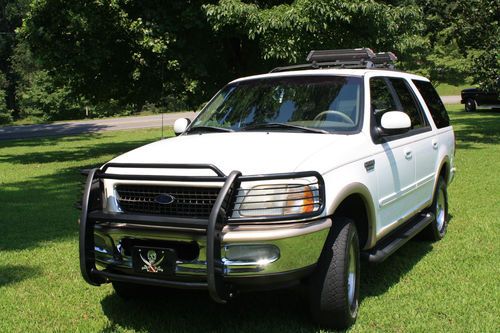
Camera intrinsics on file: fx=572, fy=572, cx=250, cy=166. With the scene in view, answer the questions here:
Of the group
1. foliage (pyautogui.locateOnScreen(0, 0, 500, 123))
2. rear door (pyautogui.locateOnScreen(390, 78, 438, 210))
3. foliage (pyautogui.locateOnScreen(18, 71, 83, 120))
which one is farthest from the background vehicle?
foliage (pyautogui.locateOnScreen(18, 71, 83, 120))

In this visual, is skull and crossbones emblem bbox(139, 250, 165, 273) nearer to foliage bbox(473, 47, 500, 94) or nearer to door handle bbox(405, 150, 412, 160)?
door handle bbox(405, 150, 412, 160)

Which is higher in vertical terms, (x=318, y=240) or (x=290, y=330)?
(x=318, y=240)

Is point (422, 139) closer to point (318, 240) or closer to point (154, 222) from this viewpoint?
point (318, 240)

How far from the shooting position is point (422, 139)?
18.6 feet

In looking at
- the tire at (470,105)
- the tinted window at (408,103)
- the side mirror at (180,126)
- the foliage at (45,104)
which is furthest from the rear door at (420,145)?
the foliage at (45,104)

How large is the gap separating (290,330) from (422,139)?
8.66 feet

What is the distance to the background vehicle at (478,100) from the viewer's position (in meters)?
28.3

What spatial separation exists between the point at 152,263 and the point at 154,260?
0.08ft

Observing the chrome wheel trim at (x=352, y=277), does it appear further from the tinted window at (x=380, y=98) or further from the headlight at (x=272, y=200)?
the tinted window at (x=380, y=98)

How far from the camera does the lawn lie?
4148 mm

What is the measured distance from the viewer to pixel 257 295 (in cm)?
471

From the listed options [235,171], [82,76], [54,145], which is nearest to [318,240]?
[235,171]

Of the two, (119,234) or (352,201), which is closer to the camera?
(119,234)

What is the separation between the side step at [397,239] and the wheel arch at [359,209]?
0.35ft
